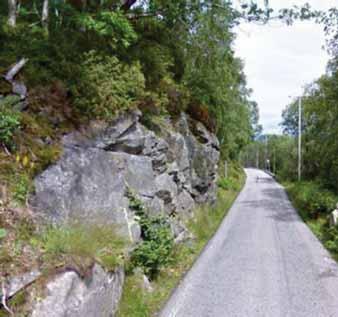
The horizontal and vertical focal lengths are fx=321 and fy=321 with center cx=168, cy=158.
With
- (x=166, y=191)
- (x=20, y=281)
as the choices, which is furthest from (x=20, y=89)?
(x=20, y=281)

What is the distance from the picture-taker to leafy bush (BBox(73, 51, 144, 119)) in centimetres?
570

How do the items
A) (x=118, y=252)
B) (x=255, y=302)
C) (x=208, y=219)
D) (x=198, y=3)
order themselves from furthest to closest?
(x=208, y=219)
(x=198, y=3)
(x=255, y=302)
(x=118, y=252)

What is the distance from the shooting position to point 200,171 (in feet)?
34.6

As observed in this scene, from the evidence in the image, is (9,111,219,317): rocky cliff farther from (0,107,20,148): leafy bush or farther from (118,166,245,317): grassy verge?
(0,107,20,148): leafy bush

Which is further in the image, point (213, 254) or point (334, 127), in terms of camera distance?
point (334, 127)

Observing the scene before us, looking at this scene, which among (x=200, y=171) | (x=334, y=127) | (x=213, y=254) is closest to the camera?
(x=213, y=254)

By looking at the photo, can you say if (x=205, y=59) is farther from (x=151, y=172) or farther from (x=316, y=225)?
(x=316, y=225)

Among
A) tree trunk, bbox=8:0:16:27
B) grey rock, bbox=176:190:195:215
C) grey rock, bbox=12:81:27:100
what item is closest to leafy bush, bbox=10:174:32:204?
grey rock, bbox=12:81:27:100

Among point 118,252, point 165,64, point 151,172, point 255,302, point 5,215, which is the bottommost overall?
point 255,302

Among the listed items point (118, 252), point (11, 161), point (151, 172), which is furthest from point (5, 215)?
point (151, 172)

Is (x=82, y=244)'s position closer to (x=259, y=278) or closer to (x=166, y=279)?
(x=166, y=279)

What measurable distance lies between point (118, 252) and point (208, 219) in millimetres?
5954

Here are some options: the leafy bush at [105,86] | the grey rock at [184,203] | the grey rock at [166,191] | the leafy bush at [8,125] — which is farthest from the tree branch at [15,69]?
the grey rock at [184,203]

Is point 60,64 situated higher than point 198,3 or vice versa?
point 198,3
